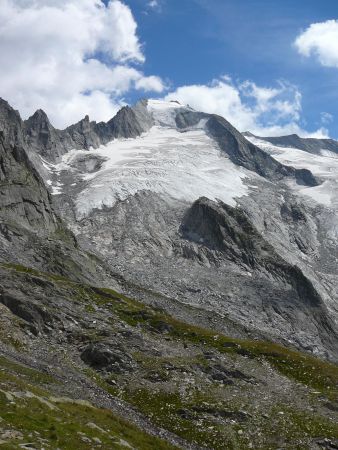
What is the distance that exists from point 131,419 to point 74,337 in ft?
59.2

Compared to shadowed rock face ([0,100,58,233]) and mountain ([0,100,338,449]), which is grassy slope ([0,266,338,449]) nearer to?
mountain ([0,100,338,449])

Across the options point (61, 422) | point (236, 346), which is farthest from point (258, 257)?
point (61, 422)

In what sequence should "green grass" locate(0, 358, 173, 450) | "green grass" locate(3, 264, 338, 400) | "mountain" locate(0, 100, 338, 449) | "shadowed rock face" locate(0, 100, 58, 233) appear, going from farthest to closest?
"shadowed rock face" locate(0, 100, 58, 233) < "green grass" locate(3, 264, 338, 400) < "mountain" locate(0, 100, 338, 449) < "green grass" locate(0, 358, 173, 450)


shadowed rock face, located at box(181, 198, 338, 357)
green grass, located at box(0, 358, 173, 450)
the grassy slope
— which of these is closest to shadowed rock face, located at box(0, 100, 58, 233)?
shadowed rock face, located at box(181, 198, 338, 357)

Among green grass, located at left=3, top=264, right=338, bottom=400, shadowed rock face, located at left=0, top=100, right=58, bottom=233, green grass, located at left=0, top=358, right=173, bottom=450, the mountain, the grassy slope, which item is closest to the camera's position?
green grass, located at left=0, top=358, right=173, bottom=450

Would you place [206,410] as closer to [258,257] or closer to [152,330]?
[152,330]

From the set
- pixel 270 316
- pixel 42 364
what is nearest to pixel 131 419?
pixel 42 364

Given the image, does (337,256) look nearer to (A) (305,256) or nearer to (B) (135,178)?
(A) (305,256)

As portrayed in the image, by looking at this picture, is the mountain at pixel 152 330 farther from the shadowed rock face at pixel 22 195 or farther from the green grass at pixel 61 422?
the shadowed rock face at pixel 22 195

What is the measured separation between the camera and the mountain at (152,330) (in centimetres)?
3675

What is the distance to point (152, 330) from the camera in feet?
207

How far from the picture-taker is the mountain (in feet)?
121

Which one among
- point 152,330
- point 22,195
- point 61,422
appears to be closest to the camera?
point 61,422

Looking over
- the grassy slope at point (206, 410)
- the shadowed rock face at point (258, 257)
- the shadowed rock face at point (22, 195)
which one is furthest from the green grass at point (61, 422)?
the shadowed rock face at point (258, 257)
